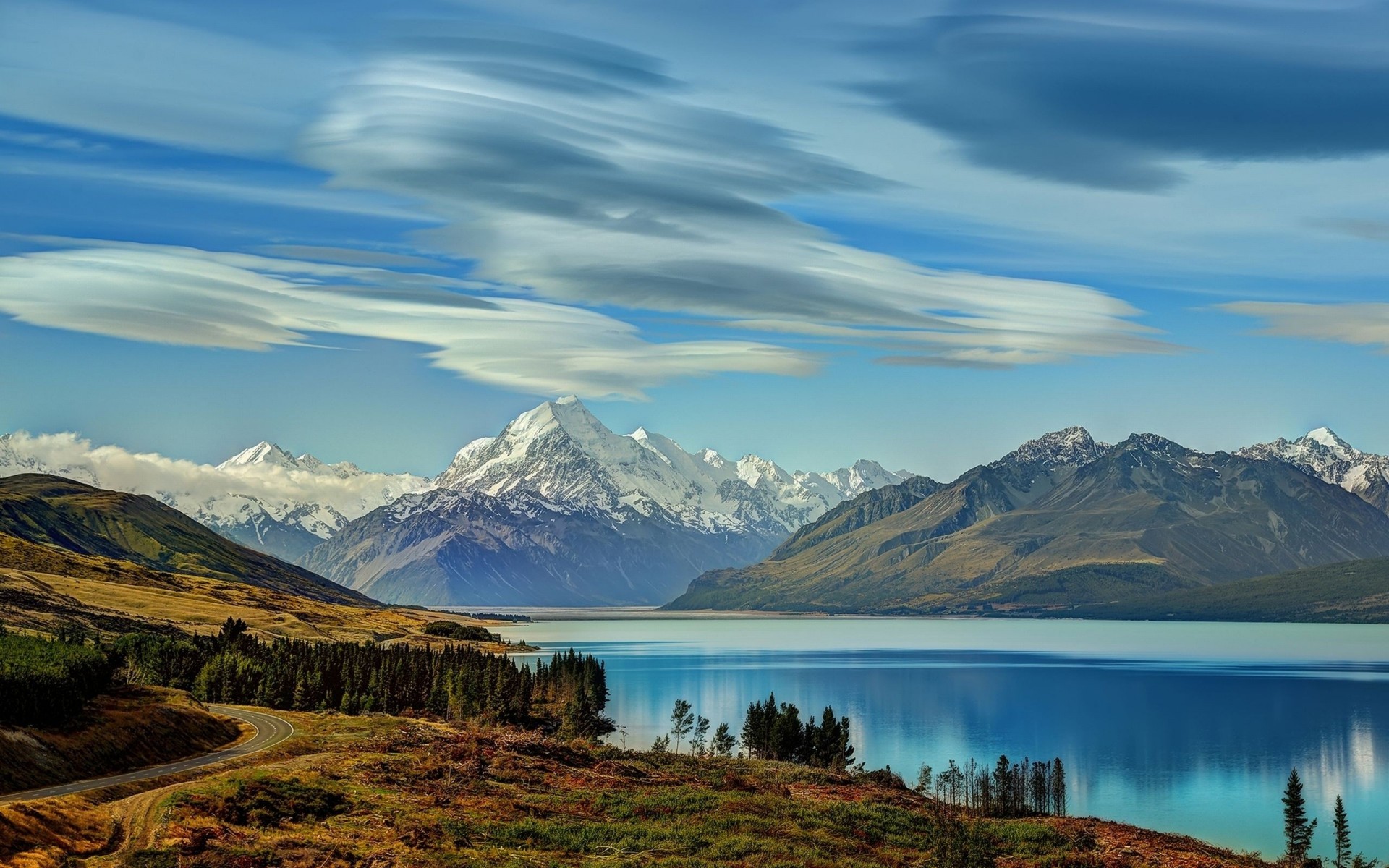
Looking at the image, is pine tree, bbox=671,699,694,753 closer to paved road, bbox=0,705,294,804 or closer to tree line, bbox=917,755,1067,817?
tree line, bbox=917,755,1067,817

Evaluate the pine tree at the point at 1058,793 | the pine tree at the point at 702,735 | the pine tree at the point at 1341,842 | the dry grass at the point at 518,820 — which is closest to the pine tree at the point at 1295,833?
the pine tree at the point at 1341,842

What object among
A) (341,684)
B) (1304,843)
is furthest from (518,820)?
(341,684)

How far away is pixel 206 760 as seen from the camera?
3735 inches

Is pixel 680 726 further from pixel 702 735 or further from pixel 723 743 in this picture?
pixel 723 743

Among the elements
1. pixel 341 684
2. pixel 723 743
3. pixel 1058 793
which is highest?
pixel 341 684

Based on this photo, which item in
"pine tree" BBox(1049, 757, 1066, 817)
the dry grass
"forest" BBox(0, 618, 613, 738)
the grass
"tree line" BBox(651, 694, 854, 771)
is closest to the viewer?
the dry grass

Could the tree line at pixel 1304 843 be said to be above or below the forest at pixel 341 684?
below

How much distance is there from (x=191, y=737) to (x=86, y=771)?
16282 millimetres

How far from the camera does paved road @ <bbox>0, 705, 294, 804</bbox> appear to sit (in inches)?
3041

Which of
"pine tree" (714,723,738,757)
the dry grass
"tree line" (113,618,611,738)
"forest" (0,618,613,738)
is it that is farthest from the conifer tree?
the dry grass

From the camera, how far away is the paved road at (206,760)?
Answer: 7725 cm

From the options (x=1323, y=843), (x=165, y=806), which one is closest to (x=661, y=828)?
(x=165, y=806)

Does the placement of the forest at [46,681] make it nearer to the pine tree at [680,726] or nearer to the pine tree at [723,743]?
the pine tree at [723,743]

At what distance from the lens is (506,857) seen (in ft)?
223
